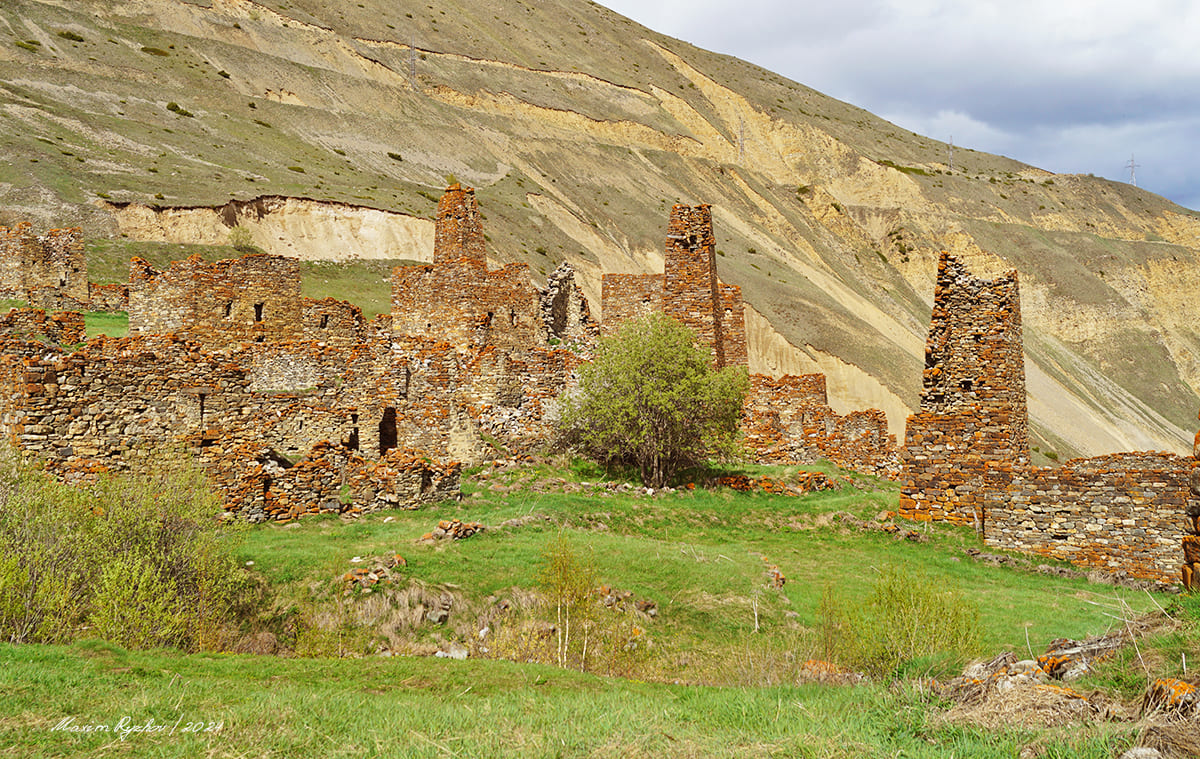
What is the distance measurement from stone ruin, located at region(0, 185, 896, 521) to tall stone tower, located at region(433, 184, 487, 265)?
7cm

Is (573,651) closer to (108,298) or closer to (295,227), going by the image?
(108,298)

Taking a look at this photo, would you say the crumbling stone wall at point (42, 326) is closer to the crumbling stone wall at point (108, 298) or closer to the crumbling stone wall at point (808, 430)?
the crumbling stone wall at point (108, 298)

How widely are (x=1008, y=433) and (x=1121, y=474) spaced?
228cm

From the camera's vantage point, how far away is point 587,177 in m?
84.6

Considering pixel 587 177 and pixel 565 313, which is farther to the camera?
pixel 587 177

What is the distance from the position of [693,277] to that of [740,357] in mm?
3357

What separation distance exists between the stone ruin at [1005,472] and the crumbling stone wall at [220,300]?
19.4m

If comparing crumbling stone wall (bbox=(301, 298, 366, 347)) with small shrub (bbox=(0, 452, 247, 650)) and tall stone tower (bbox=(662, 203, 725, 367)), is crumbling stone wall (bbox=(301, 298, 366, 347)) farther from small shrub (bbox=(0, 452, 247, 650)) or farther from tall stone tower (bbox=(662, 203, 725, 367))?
small shrub (bbox=(0, 452, 247, 650))

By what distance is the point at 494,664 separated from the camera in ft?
34.0

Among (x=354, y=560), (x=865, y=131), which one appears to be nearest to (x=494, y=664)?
(x=354, y=560)

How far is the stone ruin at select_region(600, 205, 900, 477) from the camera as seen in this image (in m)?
25.6

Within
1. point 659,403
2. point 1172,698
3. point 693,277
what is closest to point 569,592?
point 1172,698

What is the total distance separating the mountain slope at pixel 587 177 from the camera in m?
52.6

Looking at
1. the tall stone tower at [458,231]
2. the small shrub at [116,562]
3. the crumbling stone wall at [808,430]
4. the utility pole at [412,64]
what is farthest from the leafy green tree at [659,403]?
the utility pole at [412,64]
